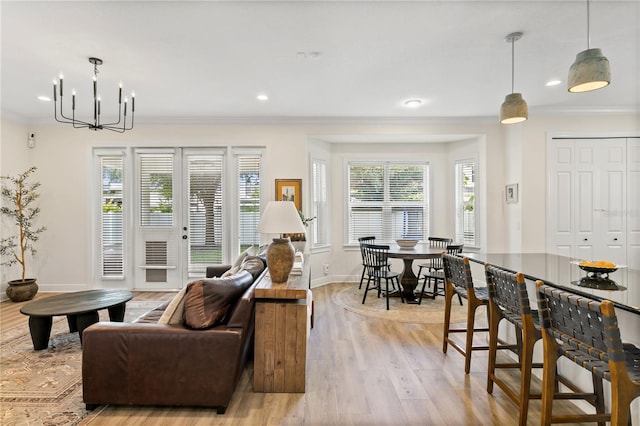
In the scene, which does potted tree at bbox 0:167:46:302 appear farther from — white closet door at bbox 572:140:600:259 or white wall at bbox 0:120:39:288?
white closet door at bbox 572:140:600:259

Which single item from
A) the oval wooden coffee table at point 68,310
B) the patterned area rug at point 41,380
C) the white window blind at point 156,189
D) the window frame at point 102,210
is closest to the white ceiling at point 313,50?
the window frame at point 102,210

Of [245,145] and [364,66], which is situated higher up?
[364,66]

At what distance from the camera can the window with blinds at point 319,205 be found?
555cm

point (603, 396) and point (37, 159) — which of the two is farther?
point (37, 159)

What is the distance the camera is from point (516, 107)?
2.74 meters

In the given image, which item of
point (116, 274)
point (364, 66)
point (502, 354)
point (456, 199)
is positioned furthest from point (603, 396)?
point (116, 274)

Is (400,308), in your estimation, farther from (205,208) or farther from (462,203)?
(205,208)

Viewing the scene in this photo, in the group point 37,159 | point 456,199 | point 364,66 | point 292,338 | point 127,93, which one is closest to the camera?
point 292,338

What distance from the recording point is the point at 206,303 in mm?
2074

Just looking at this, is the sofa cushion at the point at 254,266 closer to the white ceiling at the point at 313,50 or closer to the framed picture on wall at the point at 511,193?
the white ceiling at the point at 313,50

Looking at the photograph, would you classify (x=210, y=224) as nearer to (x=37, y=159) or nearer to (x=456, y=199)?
(x=37, y=159)

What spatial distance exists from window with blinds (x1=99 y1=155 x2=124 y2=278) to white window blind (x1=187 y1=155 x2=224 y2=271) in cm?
113

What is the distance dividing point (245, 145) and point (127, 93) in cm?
174

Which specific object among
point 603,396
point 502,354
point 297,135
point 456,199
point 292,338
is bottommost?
A: point 502,354
